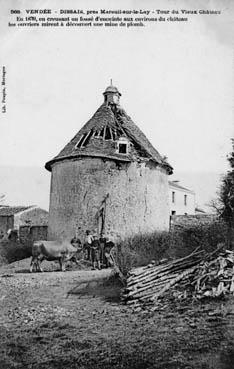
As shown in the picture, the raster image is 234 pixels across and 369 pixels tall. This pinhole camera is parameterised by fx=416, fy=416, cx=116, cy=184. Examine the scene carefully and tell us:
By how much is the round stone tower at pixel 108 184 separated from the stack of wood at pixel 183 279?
20.6ft

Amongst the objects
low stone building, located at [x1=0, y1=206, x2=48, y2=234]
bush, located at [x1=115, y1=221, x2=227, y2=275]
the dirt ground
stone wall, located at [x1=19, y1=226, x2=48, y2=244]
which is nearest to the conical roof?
bush, located at [x1=115, y1=221, x2=227, y2=275]

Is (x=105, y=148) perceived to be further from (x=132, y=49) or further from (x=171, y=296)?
(x=171, y=296)

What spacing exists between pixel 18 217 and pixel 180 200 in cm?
1293

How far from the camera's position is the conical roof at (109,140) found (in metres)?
15.7

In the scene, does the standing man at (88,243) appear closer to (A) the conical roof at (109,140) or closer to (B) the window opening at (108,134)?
(A) the conical roof at (109,140)

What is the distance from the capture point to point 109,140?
16.2 metres

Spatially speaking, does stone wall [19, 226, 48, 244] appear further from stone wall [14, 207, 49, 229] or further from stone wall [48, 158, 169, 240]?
stone wall [14, 207, 49, 229]

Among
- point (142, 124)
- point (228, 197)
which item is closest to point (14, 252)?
point (142, 124)

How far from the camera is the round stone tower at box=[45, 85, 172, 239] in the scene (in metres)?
15.1

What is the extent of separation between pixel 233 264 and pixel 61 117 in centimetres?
486

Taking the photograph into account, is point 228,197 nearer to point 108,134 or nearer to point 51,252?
point 51,252

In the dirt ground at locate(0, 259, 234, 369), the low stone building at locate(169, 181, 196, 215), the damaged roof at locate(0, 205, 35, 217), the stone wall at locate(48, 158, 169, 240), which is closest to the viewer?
the dirt ground at locate(0, 259, 234, 369)

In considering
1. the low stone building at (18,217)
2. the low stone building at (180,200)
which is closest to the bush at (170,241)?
the low stone building at (18,217)

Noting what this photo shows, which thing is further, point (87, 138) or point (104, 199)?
point (87, 138)
